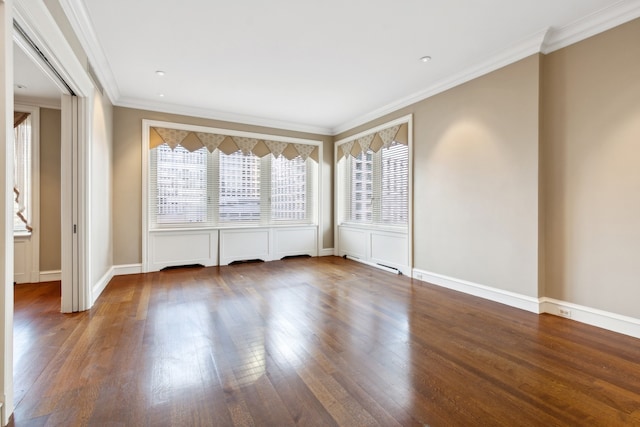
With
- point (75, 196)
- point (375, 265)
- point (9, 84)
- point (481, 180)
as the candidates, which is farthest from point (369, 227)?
point (9, 84)

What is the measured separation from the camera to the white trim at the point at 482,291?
3174 mm

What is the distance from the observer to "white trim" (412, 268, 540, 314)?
10.4 ft

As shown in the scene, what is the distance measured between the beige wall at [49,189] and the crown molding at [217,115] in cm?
93

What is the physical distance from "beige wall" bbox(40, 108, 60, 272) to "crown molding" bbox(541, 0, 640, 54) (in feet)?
20.8

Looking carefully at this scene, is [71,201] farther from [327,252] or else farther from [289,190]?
[327,252]

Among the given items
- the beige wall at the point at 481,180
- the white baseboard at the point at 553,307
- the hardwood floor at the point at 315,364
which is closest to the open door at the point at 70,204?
the hardwood floor at the point at 315,364

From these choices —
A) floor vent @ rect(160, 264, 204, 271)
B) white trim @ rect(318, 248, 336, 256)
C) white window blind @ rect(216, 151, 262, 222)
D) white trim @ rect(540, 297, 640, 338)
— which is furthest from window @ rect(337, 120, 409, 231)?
floor vent @ rect(160, 264, 204, 271)

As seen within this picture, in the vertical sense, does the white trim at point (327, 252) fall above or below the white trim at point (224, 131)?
below

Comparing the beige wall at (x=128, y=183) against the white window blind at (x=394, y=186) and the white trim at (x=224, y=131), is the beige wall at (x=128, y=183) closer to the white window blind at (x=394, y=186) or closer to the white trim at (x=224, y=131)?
the white trim at (x=224, y=131)

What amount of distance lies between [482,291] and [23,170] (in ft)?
20.9

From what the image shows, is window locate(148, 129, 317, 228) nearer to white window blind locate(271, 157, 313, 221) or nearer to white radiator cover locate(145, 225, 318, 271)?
white window blind locate(271, 157, 313, 221)

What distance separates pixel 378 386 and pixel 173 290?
3.09m

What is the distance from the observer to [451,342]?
2473mm

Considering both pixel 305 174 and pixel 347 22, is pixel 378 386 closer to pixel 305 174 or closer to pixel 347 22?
pixel 347 22
